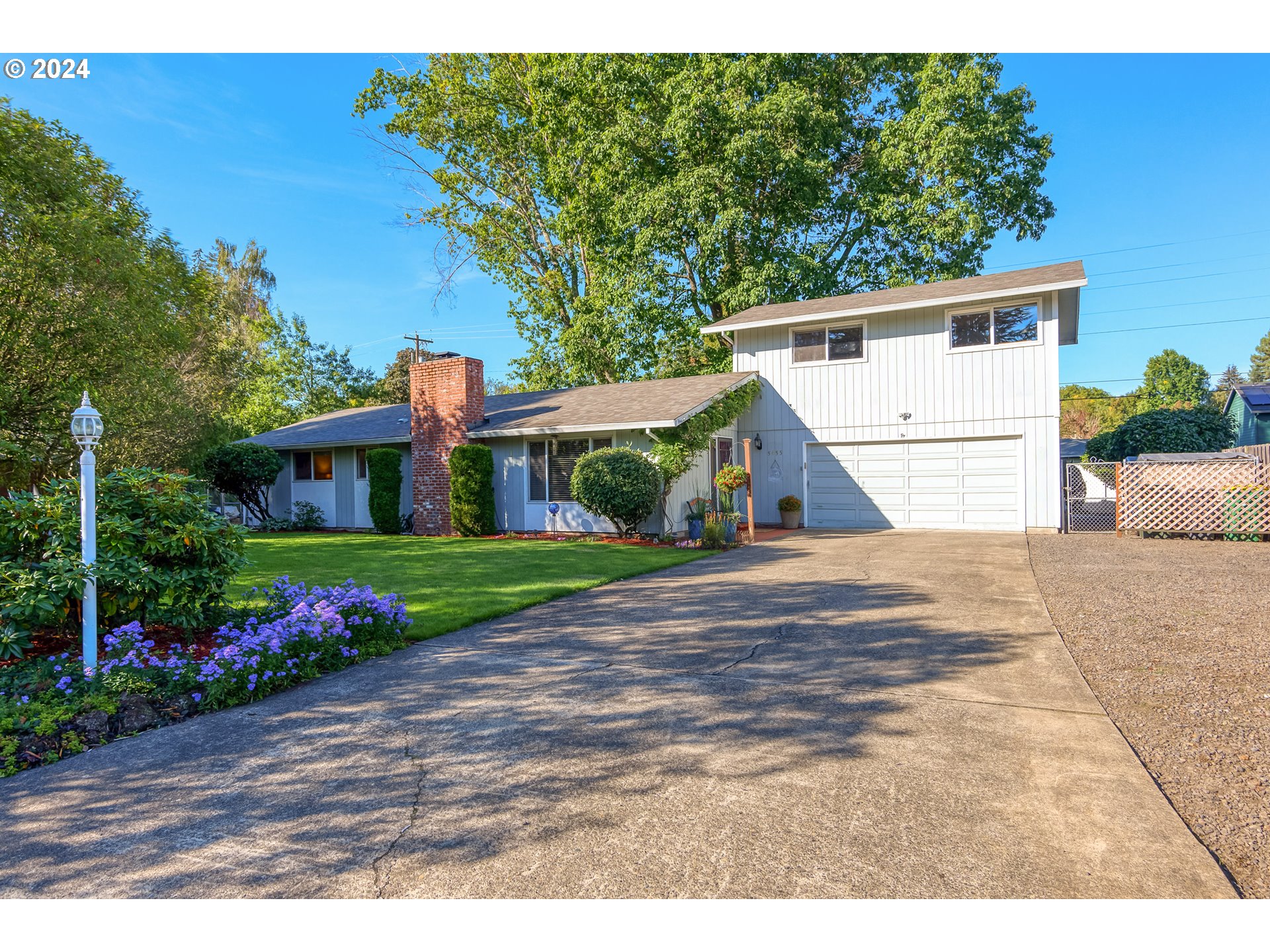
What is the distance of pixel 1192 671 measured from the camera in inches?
200

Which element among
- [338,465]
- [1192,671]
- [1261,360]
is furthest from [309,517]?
[1261,360]

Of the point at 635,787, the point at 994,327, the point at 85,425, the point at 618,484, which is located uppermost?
the point at 994,327

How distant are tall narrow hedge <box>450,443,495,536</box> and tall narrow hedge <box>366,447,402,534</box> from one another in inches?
81.4

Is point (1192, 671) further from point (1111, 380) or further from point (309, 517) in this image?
point (1111, 380)

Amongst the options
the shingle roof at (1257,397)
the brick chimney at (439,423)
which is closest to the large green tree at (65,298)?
the brick chimney at (439,423)

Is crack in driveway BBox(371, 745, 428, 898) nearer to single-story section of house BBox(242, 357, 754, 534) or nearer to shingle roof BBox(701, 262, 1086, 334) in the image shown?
single-story section of house BBox(242, 357, 754, 534)

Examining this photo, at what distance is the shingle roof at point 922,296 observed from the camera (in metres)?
14.4

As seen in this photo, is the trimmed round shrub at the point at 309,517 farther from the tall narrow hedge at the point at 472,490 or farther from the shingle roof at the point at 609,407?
the tall narrow hedge at the point at 472,490

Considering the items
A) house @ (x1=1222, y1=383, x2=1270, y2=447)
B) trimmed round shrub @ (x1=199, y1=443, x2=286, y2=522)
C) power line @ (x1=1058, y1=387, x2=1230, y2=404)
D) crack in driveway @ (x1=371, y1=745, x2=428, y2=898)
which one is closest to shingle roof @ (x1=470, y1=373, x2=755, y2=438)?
trimmed round shrub @ (x1=199, y1=443, x2=286, y2=522)

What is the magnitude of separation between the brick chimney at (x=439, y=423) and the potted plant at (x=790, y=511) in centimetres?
796

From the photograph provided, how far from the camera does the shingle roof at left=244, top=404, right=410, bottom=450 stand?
18234 millimetres

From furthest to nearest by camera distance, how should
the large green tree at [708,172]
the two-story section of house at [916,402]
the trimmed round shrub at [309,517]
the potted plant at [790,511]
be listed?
the large green tree at [708,172], the trimmed round shrub at [309,517], the potted plant at [790,511], the two-story section of house at [916,402]

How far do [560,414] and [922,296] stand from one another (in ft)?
29.9

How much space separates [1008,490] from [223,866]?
1606 centimetres
